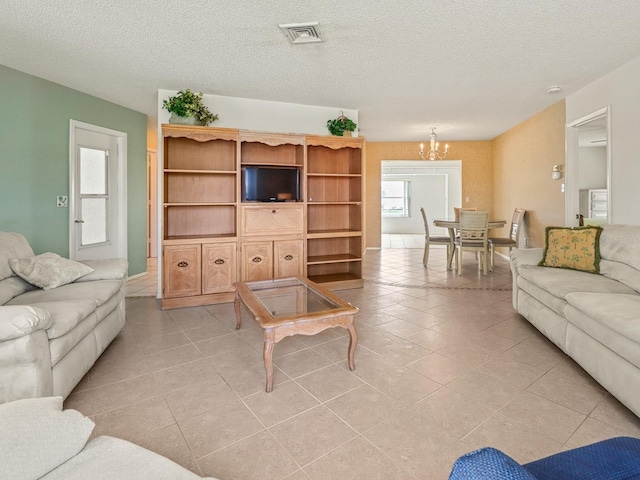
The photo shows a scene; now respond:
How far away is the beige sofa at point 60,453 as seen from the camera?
2.52 feet

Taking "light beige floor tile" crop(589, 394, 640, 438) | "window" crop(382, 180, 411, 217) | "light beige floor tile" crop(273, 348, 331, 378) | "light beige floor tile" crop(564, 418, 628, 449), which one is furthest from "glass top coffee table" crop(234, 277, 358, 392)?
"window" crop(382, 180, 411, 217)

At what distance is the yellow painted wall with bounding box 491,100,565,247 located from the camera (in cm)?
484

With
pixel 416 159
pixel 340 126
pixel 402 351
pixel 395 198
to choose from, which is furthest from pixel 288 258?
pixel 395 198

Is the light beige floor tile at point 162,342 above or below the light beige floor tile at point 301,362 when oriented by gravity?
above

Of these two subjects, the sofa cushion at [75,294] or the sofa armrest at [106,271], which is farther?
the sofa armrest at [106,271]

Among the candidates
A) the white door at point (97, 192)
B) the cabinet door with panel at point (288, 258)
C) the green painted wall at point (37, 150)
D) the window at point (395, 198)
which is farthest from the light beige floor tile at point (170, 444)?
the window at point (395, 198)

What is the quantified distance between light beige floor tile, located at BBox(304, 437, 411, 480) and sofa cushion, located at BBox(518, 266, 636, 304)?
6.12 feet

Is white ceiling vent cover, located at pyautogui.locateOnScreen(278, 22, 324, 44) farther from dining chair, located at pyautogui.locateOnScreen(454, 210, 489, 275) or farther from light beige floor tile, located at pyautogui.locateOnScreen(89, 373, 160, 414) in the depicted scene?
dining chair, located at pyautogui.locateOnScreen(454, 210, 489, 275)

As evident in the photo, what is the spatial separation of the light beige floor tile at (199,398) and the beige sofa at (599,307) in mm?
2150

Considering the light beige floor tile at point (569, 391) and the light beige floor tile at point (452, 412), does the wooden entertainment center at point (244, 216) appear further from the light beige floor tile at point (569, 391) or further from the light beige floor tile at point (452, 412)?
the light beige floor tile at point (569, 391)

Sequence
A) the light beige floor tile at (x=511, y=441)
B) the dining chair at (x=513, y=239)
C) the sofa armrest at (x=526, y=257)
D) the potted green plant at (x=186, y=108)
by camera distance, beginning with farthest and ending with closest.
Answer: the dining chair at (x=513, y=239), the potted green plant at (x=186, y=108), the sofa armrest at (x=526, y=257), the light beige floor tile at (x=511, y=441)

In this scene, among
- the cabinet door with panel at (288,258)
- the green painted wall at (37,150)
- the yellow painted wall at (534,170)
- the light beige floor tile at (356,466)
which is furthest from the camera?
the yellow painted wall at (534,170)

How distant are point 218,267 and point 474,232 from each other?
384 centimetres

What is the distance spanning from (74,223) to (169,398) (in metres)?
3.26
